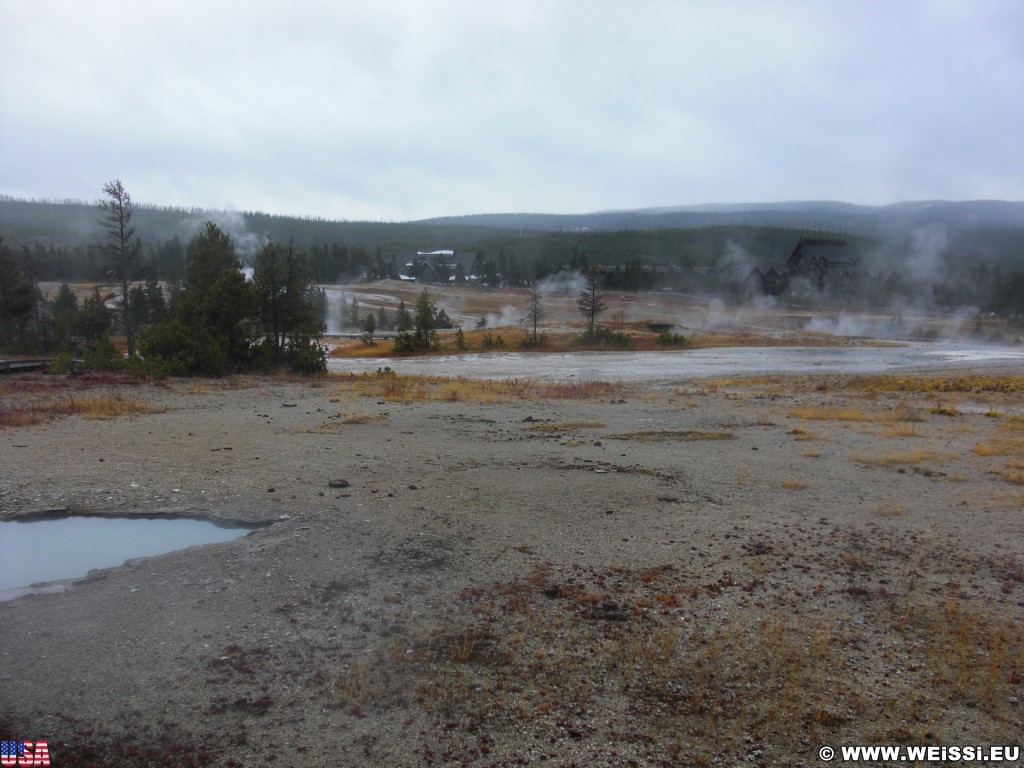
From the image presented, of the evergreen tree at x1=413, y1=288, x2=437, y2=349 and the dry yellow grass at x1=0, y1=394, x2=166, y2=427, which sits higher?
the evergreen tree at x1=413, y1=288, x2=437, y2=349

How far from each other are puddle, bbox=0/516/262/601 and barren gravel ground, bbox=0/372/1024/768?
1.04 feet

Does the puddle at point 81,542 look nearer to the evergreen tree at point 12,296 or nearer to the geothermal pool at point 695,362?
the geothermal pool at point 695,362

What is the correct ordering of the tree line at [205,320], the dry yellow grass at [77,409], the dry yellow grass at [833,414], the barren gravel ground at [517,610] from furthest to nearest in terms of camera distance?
the tree line at [205,320]
the dry yellow grass at [833,414]
the dry yellow grass at [77,409]
the barren gravel ground at [517,610]

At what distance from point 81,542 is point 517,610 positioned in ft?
18.0

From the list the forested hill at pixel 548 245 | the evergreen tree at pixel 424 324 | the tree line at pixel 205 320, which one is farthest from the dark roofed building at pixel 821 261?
the tree line at pixel 205 320

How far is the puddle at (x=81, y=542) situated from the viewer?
7391 mm

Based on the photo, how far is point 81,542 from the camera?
838 cm

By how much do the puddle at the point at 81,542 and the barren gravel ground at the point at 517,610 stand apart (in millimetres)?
316

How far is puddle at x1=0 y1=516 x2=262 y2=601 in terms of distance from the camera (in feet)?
24.2

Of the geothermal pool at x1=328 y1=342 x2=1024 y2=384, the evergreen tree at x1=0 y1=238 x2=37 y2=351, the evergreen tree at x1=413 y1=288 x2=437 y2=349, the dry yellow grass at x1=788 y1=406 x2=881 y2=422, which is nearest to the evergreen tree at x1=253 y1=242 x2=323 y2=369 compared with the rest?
the geothermal pool at x1=328 y1=342 x2=1024 y2=384

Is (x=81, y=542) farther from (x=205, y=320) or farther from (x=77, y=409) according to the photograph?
(x=205, y=320)

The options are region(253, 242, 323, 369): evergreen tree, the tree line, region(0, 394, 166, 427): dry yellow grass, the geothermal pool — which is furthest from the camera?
the geothermal pool

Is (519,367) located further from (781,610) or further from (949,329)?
(949,329)

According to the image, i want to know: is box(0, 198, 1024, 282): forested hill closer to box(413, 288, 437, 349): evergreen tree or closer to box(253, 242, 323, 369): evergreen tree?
box(413, 288, 437, 349): evergreen tree
